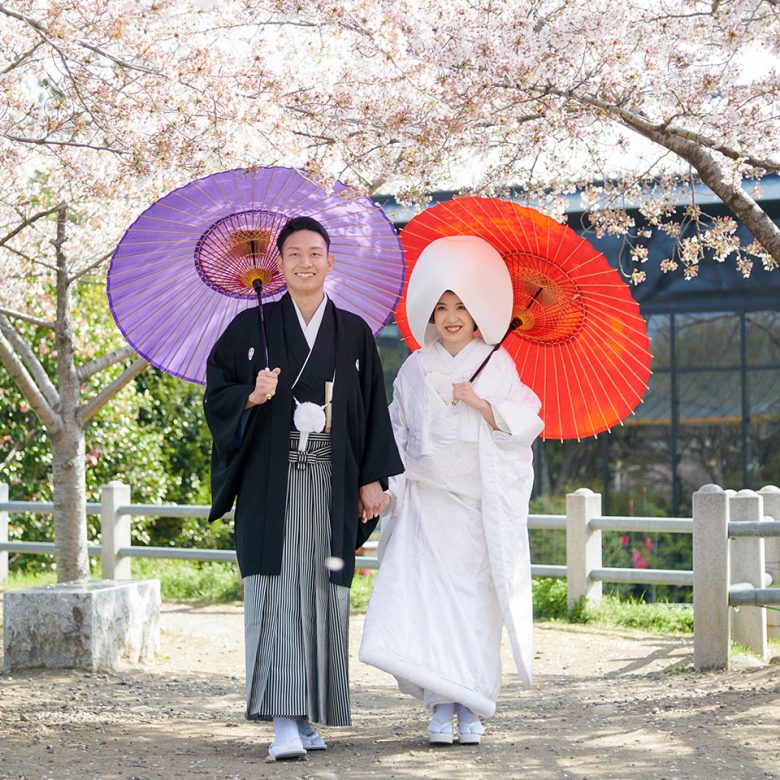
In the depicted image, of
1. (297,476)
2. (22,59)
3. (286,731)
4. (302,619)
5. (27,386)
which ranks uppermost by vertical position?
(22,59)

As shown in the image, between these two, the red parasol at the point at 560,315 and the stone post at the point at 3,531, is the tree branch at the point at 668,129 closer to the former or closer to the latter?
the red parasol at the point at 560,315

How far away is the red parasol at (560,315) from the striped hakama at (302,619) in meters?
0.81

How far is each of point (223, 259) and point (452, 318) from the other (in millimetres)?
937

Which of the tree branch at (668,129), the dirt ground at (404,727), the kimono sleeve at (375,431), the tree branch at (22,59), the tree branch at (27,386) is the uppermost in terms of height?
the tree branch at (22,59)

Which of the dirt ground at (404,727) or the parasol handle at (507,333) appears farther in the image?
the parasol handle at (507,333)

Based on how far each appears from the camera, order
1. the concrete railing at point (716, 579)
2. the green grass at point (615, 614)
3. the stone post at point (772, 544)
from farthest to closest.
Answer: the green grass at point (615, 614) → the stone post at point (772, 544) → the concrete railing at point (716, 579)

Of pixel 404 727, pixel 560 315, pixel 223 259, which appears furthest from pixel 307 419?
pixel 404 727

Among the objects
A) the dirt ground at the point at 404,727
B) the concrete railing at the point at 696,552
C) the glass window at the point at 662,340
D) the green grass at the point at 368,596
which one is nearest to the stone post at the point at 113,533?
the concrete railing at the point at 696,552

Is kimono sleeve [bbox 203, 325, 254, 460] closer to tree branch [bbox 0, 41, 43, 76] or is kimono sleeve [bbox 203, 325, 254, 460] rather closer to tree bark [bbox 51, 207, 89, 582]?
tree branch [bbox 0, 41, 43, 76]

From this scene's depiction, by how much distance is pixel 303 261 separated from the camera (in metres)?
4.23

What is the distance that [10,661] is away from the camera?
233 inches

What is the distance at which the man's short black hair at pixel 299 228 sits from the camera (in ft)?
14.0

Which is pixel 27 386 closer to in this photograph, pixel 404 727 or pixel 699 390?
pixel 404 727

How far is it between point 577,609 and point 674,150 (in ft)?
13.2
